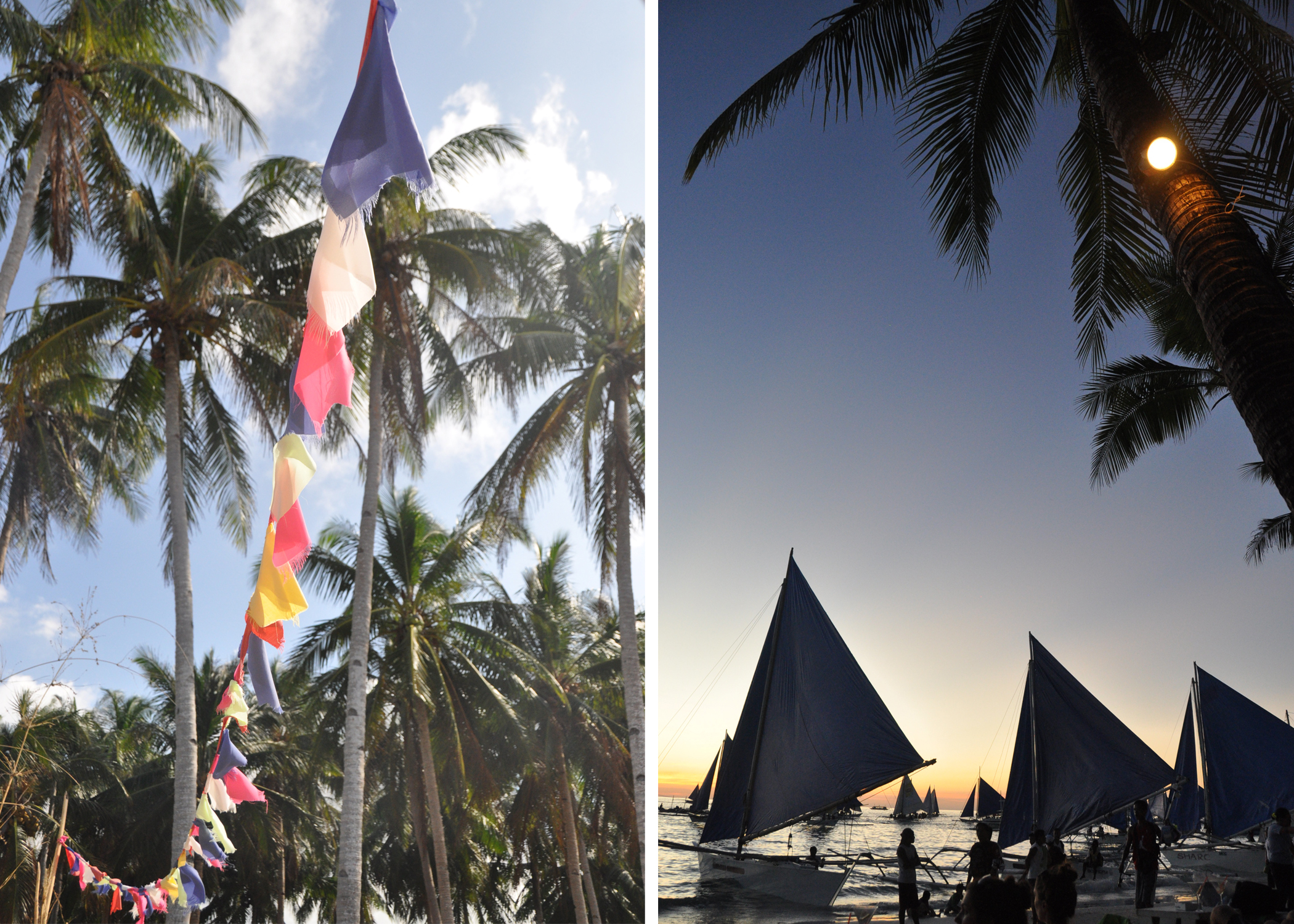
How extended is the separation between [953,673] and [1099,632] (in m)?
0.70

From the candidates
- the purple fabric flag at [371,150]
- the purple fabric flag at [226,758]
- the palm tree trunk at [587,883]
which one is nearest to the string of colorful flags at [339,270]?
the purple fabric flag at [371,150]

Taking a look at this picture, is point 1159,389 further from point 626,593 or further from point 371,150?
point 626,593

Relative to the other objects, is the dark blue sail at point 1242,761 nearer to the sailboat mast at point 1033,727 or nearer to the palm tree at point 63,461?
the sailboat mast at point 1033,727

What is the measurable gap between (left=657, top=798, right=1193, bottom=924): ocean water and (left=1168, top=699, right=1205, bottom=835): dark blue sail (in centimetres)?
30

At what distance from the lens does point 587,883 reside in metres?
13.2

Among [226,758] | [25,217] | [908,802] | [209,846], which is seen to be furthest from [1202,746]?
[25,217]

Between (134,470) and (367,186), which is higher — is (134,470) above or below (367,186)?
above

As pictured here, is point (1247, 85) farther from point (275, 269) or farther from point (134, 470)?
point (134, 470)

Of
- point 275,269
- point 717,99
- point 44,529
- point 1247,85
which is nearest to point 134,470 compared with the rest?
point 44,529

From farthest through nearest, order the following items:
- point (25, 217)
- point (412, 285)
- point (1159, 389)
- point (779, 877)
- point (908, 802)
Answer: point (412, 285), point (25, 217), point (779, 877), point (908, 802), point (1159, 389)

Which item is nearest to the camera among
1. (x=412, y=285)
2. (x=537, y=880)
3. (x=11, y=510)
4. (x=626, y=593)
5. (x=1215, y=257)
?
(x=1215, y=257)

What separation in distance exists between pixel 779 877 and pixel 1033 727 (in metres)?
1.43

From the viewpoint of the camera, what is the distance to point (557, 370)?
9.00 metres

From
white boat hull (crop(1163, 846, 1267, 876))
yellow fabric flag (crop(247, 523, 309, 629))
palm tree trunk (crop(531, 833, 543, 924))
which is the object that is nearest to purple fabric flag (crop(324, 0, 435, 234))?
yellow fabric flag (crop(247, 523, 309, 629))
